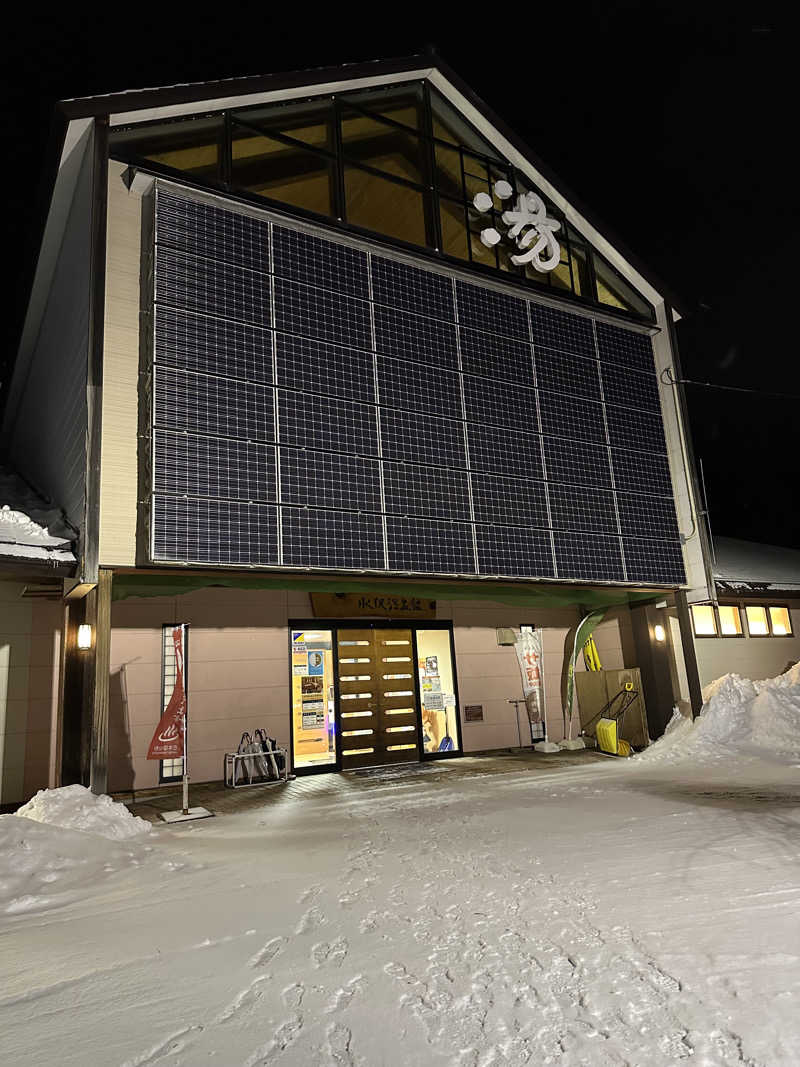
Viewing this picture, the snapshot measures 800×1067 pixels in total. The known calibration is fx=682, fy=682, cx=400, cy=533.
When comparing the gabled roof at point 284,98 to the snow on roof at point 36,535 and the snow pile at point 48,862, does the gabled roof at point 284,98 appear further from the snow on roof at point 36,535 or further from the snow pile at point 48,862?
the snow pile at point 48,862

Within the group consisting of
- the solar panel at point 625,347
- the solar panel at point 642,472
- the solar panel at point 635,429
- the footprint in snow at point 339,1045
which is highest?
the solar panel at point 625,347

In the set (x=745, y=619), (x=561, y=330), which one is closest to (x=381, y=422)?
(x=561, y=330)

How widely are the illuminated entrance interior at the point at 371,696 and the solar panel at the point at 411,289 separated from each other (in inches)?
214

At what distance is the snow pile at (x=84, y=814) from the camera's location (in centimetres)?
625

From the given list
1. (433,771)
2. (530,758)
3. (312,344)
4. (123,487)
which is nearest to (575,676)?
(530,758)

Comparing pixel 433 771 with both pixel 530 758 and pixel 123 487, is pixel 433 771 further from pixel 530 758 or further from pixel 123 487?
pixel 123 487

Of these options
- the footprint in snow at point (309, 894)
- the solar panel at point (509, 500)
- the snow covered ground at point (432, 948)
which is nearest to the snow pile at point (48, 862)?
the snow covered ground at point (432, 948)

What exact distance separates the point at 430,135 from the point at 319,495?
6.68 meters

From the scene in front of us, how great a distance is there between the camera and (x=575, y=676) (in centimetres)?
1345

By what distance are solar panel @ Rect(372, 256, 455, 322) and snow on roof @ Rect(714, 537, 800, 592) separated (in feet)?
24.1

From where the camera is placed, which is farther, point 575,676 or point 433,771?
point 575,676

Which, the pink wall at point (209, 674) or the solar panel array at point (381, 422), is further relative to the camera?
the pink wall at point (209, 674)

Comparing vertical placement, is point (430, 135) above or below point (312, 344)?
above

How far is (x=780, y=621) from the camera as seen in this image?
14844mm
